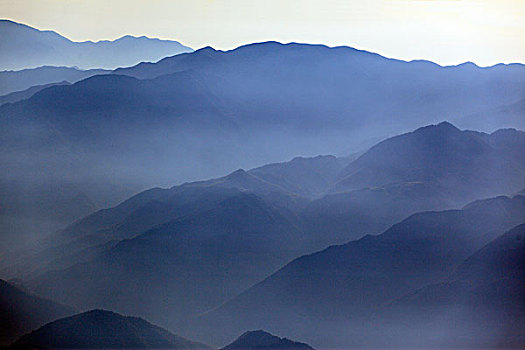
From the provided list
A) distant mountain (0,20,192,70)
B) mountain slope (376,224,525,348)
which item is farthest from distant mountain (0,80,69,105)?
mountain slope (376,224,525,348)

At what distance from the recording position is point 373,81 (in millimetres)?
2484

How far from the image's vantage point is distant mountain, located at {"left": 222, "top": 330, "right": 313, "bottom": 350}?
2.40 metres

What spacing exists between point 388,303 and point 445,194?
55 centimetres

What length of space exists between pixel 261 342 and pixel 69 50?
1.59 m

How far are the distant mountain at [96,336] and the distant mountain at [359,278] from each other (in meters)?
0.17

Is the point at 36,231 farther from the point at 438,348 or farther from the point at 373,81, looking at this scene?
the point at 438,348

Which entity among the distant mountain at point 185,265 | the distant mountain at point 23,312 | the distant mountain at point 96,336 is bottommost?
the distant mountain at point 96,336

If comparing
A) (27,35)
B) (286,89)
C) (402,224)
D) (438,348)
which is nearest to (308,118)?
(286,89)

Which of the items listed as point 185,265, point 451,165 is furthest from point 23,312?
point 451,165

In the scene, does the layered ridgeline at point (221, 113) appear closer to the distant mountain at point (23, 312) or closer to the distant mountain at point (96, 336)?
the distant mountain at point (23, 312)

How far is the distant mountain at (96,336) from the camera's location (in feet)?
7.93

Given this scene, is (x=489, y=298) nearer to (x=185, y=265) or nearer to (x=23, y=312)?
(x=185, y=265)

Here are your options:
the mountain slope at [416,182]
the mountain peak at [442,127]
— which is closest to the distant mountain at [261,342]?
the mountain slope at [416,182]

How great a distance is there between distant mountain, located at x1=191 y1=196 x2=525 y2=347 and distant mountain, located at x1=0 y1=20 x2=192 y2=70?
1.18 metres
